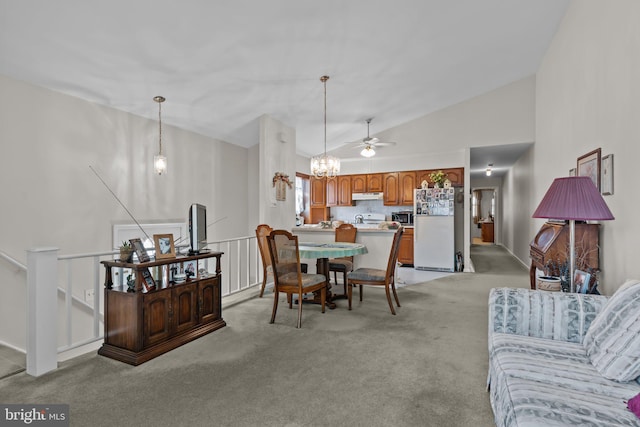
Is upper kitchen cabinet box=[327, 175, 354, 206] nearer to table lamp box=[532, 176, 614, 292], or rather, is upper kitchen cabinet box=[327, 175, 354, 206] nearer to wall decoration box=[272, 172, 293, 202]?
wall decoration box=[272, 172, 293, 202]

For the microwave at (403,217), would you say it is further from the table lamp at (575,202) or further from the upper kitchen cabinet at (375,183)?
the table lamp at (575,202)

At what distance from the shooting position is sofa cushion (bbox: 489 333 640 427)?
121cm

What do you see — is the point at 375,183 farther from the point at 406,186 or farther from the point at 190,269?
the point at 190,269

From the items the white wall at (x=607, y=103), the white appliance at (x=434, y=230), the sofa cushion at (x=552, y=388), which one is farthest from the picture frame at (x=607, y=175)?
the white appliance at (x=434, y=230)

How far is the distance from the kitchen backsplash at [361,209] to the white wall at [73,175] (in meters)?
3.78

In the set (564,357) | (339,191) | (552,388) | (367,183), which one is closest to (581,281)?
(564,357)

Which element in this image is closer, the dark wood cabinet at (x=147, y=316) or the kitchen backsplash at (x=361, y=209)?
the dark wood cabinet at (x=147, y=316)

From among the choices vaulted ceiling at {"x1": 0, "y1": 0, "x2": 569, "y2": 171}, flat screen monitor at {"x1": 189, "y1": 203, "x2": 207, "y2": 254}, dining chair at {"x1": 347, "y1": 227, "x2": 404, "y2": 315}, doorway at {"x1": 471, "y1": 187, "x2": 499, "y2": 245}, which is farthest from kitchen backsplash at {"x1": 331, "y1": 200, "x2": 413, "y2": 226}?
doorway at {"x1": 471, "y1": 187, "x2": 499, "y2": 245}

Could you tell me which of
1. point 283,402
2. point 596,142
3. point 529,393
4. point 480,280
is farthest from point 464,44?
point 283,402

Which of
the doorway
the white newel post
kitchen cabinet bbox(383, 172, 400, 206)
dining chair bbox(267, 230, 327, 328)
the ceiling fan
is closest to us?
the white newel post

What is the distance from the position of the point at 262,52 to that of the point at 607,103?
3.32 meters

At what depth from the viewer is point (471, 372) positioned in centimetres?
235

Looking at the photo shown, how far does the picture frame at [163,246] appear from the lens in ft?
8.95

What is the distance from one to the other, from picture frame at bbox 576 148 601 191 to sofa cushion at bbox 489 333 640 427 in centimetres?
206
